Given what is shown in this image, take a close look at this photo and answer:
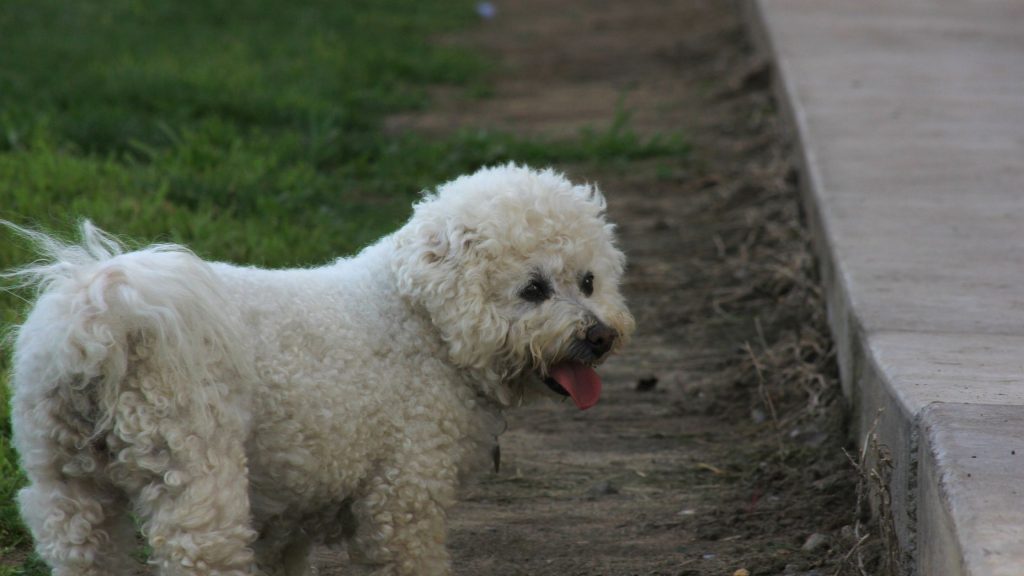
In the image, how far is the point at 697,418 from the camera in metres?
5.32

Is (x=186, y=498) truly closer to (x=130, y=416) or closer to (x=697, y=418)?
(x=130, y=416)

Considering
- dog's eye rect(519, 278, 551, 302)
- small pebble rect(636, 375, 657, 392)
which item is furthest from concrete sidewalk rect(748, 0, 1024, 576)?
dog's eye rect(519, 278, 551, 302)

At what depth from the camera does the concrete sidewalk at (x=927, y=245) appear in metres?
3.29

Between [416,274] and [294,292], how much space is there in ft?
1.00

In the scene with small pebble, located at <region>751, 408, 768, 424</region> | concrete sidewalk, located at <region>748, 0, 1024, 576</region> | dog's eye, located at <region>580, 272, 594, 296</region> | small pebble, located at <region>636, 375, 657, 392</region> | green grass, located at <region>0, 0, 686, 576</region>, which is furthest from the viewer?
green grass, located at <region>0, 0, 686, 576</region>

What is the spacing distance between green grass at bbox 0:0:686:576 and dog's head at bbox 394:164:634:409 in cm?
131

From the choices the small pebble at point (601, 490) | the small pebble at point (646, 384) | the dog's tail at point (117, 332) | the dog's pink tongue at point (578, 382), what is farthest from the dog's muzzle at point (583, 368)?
the small pebble at point (646, 384)

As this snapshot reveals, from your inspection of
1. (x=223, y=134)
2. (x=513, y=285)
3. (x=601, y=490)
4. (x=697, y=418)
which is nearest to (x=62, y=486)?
(x=513, y=285)

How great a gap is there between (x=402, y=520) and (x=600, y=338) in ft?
2.15

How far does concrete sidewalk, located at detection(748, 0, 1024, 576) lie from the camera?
3.29 m

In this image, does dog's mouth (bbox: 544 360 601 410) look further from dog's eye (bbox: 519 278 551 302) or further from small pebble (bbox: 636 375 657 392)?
small pebble (bbox: 636 375 657 392)

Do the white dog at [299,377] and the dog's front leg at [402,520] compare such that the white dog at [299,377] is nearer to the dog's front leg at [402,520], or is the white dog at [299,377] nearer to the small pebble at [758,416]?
Answer: the dog's front leg at [402,520]

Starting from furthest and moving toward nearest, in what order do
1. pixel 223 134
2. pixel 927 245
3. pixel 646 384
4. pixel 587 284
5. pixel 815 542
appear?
pixel 223 134 → pixel 646 384 → pixel 927 245 → pixel 815 542 → pixel 587 284

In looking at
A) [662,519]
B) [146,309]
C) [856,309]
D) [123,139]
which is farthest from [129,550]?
[123,139]
